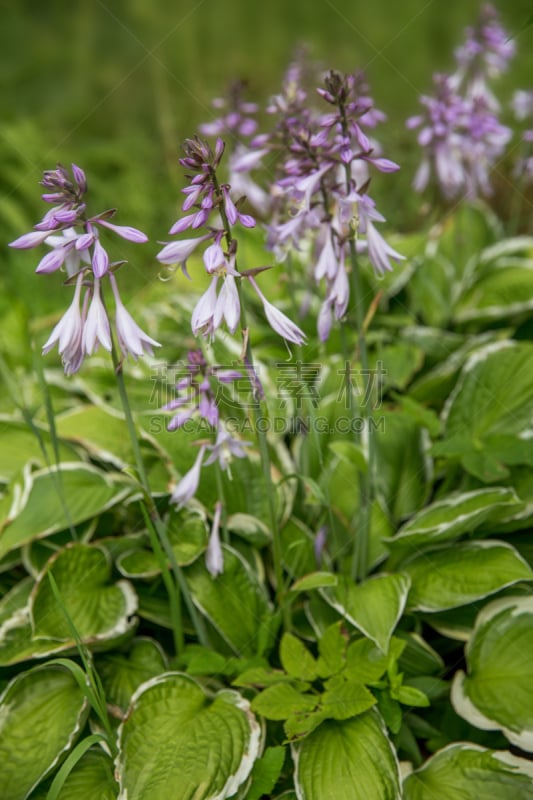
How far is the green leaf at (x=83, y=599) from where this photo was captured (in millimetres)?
2494

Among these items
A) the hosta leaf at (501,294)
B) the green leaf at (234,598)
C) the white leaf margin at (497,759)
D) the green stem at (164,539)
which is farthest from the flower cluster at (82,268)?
the hosta leaf at (501,294)

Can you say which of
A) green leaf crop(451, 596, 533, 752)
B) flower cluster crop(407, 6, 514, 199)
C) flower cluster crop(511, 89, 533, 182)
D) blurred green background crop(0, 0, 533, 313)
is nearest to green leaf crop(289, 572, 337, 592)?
green leaf crop(451, 596, 533, 752)

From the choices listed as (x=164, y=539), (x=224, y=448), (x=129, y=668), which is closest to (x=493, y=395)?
(x=224, y=448)

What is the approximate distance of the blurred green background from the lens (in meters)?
6.81

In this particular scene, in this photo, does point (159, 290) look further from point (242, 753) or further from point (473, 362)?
point (242, 753)

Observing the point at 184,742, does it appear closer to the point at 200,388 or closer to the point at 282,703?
the point at 282,703

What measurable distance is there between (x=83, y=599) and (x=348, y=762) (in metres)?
1.11

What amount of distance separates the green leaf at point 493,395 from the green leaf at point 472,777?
4.12ft

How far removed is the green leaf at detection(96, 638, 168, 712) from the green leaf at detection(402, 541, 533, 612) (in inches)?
38.9

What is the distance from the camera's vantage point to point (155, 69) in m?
8.23

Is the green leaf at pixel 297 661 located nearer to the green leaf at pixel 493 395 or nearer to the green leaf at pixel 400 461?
the green leaf at pixel 400 461

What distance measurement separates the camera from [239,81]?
10.3 feet

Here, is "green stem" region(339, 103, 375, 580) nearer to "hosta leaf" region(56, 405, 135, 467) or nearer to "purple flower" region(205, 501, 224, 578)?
"purple flower" region(205, 501, 224, 578)

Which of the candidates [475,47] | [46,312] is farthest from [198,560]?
[475,47]
